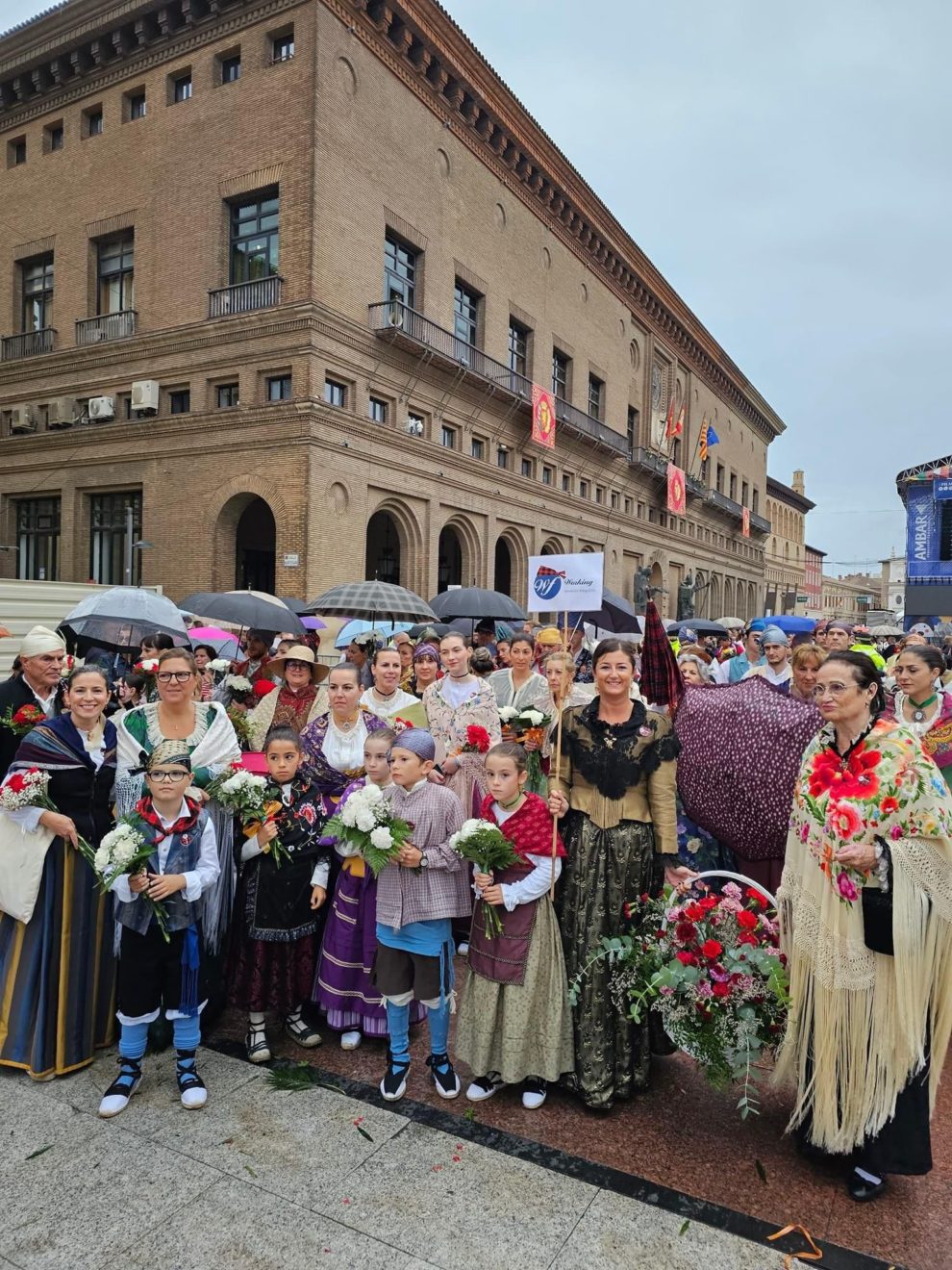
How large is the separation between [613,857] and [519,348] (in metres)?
29.4

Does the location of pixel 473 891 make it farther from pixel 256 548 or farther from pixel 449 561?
pixel 449 561

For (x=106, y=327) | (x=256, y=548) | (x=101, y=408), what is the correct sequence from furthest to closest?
(x=256, y=548), (x=106, y=327), (x=101, y=408)

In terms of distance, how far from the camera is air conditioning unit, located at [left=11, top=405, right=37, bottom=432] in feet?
79.2

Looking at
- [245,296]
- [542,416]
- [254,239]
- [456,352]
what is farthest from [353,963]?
[542,416]

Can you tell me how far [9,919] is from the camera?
391 cm

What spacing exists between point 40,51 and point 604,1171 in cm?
3122

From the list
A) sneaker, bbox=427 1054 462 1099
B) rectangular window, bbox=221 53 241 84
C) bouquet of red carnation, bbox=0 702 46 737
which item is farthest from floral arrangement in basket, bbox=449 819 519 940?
rectangular window, bbox=221 53 241 84

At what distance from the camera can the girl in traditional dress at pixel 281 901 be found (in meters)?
4.05

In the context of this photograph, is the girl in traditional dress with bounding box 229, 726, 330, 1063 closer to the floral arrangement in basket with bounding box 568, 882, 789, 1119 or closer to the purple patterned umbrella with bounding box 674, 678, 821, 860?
the floral arrangement in basket with bounding box 568, 882, 789, 1119

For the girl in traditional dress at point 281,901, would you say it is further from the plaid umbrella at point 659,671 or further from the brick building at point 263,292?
the brick building at point 263,292

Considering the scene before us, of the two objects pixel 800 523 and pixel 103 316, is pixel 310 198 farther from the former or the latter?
pixel 800 523

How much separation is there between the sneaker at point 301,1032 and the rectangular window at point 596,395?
1365 inches

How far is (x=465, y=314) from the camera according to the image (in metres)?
26.6

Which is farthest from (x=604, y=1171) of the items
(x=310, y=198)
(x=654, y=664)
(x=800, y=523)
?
(x=800, y=523)
